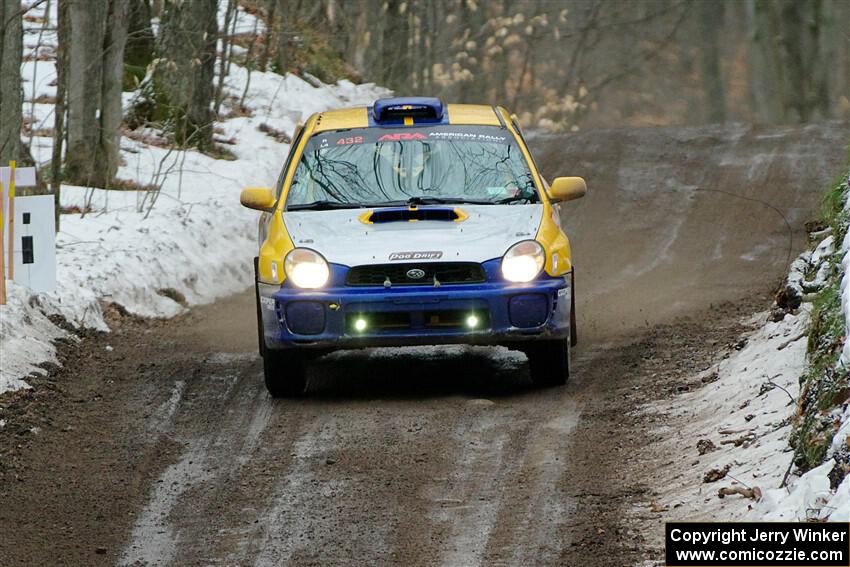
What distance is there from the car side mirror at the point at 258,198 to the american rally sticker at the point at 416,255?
4.11 feet

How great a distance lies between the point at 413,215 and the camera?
9.59 metres

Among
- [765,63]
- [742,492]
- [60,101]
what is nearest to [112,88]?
[60,101]

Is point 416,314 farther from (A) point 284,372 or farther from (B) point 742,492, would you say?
(B) point 742,492

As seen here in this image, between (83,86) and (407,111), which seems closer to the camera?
(407,111)

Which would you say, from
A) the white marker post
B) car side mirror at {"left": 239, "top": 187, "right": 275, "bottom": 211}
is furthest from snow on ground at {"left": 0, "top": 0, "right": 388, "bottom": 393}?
car side mirror at {"left": 239, "top": 187, "right": 275, "bottom": 211}

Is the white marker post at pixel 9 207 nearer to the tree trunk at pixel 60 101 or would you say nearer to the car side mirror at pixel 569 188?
the tree trunk at pixel 60 101

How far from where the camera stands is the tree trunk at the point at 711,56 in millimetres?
39787

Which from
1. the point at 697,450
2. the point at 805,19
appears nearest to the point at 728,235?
the point at 697,450

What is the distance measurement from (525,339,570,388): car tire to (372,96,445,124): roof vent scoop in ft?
6.70

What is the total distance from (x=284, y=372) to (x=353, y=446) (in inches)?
57.3

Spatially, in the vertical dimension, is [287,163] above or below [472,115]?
below

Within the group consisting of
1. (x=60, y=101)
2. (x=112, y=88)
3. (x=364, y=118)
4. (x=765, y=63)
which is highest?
(x=364, y=118)

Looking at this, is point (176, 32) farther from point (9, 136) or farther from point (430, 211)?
point (430, 211)

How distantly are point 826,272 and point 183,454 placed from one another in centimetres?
395
